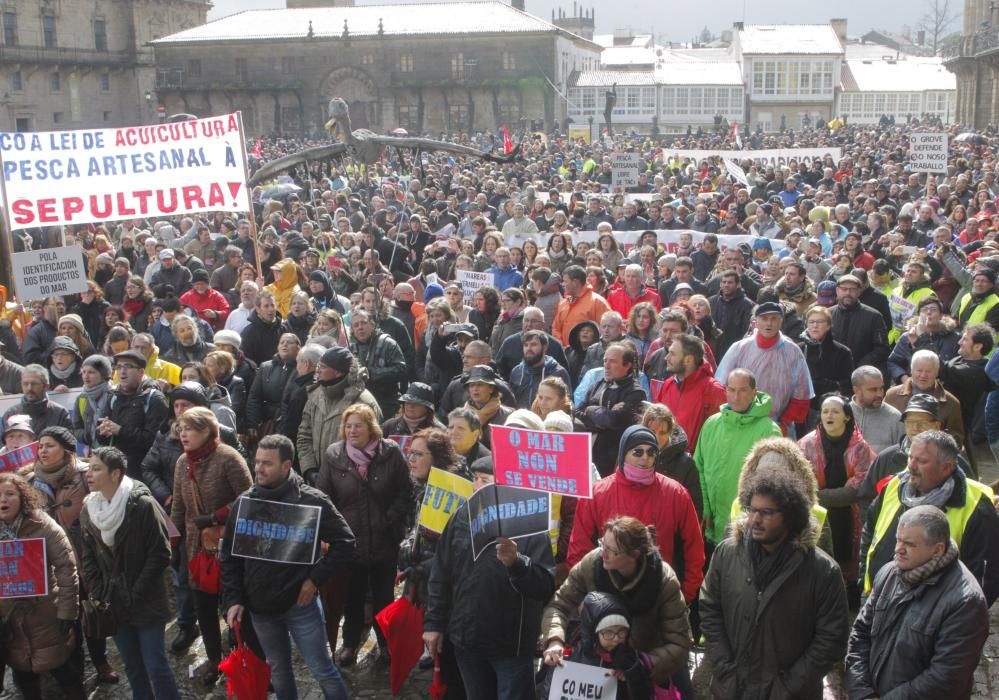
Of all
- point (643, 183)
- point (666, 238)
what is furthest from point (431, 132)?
point (666, 238)

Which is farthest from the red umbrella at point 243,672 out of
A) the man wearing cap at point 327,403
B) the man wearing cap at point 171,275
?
the man wearing cap at point 171,275

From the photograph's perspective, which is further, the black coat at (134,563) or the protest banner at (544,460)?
the black coat at (134,563)

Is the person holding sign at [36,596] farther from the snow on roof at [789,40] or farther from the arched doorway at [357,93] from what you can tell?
the snow on roof at [789,40]

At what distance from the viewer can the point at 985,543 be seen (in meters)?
4.62

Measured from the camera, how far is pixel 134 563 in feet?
17.1

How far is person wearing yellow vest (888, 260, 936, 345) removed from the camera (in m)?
9.23

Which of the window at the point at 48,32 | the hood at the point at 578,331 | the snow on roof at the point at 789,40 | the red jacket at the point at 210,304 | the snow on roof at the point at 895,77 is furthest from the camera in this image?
the snow on roof at the point at 895,77

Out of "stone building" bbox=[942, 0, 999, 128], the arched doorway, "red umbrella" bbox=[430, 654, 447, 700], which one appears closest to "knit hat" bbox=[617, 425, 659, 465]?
"red umbrella" bbox=[430, 654, 447, 700]

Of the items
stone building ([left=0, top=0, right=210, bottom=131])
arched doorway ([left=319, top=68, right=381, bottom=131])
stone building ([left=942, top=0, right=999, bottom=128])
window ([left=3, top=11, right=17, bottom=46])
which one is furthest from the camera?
arched doorway ([left=319, top=68, right=381, bottom=131])

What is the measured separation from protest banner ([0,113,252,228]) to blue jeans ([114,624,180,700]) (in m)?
6.59

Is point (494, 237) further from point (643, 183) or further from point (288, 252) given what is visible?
point (643, 183)

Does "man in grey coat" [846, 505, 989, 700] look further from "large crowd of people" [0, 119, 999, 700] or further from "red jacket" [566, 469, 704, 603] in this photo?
"red jacket" [566, 469, 704, 603]

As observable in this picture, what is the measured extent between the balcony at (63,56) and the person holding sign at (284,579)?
203 feet

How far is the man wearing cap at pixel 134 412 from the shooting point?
6.70 metres
